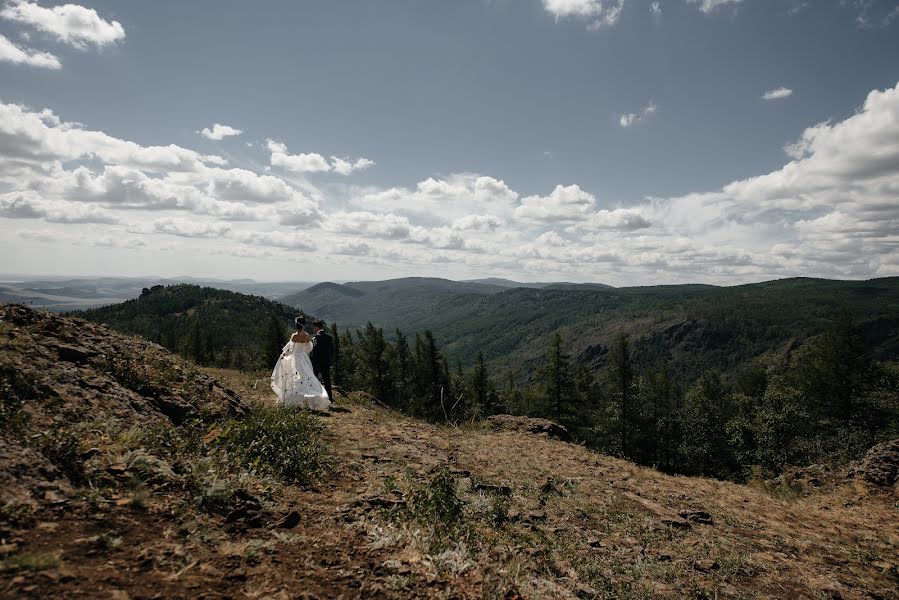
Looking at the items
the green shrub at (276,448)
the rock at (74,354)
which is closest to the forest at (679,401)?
the green shrub at (276,448)

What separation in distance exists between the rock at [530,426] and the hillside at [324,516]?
4.69 metres

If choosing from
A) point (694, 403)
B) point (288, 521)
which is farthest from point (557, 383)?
point (288, 521)

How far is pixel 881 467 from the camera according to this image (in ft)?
37.8

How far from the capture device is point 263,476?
636 cm

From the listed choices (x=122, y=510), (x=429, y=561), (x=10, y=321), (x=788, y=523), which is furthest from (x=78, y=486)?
(x=788, y=523)

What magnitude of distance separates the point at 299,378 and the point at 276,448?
22.1 feet

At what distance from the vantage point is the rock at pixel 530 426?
1569 cm

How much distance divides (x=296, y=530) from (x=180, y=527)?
1.28 meters

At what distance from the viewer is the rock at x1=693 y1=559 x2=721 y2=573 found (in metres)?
6.51

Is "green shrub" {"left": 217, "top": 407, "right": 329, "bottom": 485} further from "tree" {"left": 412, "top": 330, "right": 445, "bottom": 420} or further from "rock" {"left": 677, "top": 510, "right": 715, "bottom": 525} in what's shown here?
"tree" {"left": 412, "top": 330, "right": 445, "bottom": 420}

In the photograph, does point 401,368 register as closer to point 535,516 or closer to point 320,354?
point 320,354

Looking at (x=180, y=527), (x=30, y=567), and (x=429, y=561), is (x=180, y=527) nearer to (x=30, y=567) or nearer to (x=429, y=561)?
(x=30, y=567)

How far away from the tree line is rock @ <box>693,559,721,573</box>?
10.7m

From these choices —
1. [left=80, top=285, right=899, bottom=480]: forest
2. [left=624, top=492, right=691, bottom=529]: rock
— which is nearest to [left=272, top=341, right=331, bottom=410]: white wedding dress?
[left=80, top=285, right=899, bottom=480]: forest
